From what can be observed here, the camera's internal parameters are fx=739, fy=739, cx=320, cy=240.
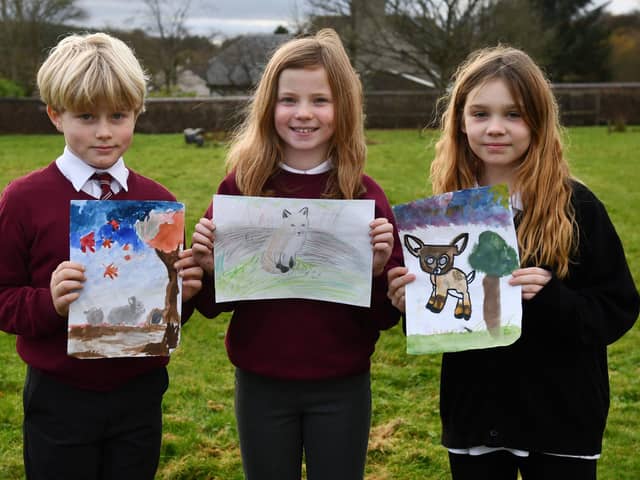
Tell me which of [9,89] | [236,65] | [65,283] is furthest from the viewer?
[236,65]

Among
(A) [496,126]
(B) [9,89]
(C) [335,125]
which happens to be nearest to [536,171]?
(A) [496,126]

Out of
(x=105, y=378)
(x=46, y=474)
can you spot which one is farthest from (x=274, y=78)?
(x=46, y=474)

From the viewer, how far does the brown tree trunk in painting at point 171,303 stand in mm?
2268

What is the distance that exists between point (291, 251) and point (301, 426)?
1.94ft

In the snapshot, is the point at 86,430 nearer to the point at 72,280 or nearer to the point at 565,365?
the point at 72,280

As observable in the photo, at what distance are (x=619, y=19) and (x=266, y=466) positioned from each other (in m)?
44.5

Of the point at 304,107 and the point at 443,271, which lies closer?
the point at 443,271

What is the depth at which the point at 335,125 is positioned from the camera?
2.43 meters

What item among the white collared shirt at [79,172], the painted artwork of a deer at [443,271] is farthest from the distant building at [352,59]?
the painted artwork of a deer at [443,271]

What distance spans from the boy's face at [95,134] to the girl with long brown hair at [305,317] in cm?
38

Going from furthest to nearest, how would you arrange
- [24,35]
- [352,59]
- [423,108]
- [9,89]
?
[24,35], [352,59], [423,108], [9,89]

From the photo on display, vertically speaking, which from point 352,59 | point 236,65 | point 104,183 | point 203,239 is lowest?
point 203,239

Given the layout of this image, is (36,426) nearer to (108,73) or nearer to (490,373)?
(108,73)

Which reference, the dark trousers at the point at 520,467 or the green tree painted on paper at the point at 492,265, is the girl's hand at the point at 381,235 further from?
the dark trousers at the point at 520,467
